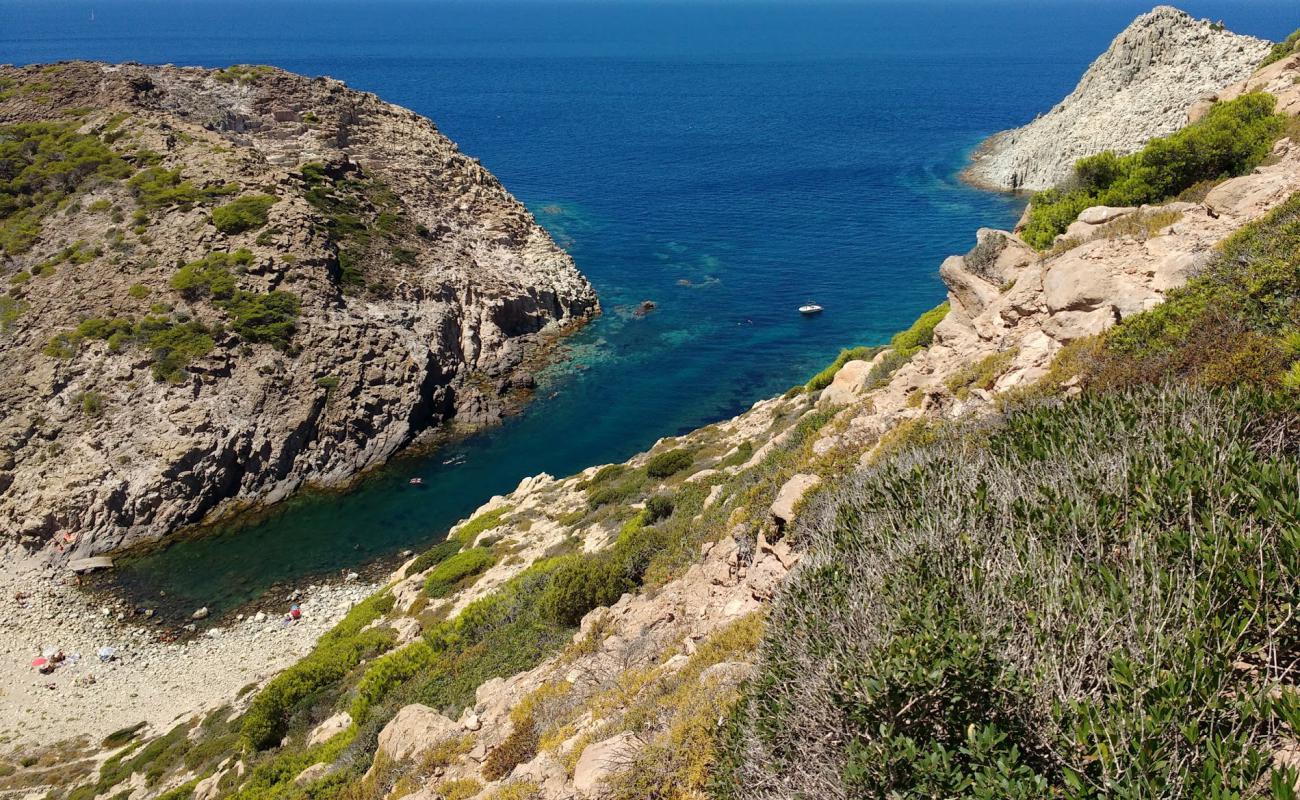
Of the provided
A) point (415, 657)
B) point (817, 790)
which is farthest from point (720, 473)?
point (817, 790)

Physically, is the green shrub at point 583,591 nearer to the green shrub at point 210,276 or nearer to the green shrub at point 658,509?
the green shrub at point 658,509

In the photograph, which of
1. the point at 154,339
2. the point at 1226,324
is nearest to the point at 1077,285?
the point at 1226,324

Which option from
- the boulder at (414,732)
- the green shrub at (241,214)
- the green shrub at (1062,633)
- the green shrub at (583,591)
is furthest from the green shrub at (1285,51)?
the green shrub at (241,214)

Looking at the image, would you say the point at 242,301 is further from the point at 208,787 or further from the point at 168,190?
the point at 208,787

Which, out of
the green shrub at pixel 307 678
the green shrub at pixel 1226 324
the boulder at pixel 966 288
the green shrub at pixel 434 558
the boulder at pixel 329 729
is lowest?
the green shrub at pixel 434 558

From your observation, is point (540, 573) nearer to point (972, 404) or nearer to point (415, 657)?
point (415, 657)

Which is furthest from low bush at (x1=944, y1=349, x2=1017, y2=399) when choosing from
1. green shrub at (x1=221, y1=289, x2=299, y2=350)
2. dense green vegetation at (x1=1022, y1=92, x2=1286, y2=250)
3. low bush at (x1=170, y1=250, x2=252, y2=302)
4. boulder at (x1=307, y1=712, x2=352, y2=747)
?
low bush at (x1=170, y1=250, x2=252, y2=302)

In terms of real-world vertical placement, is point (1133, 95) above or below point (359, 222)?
above
